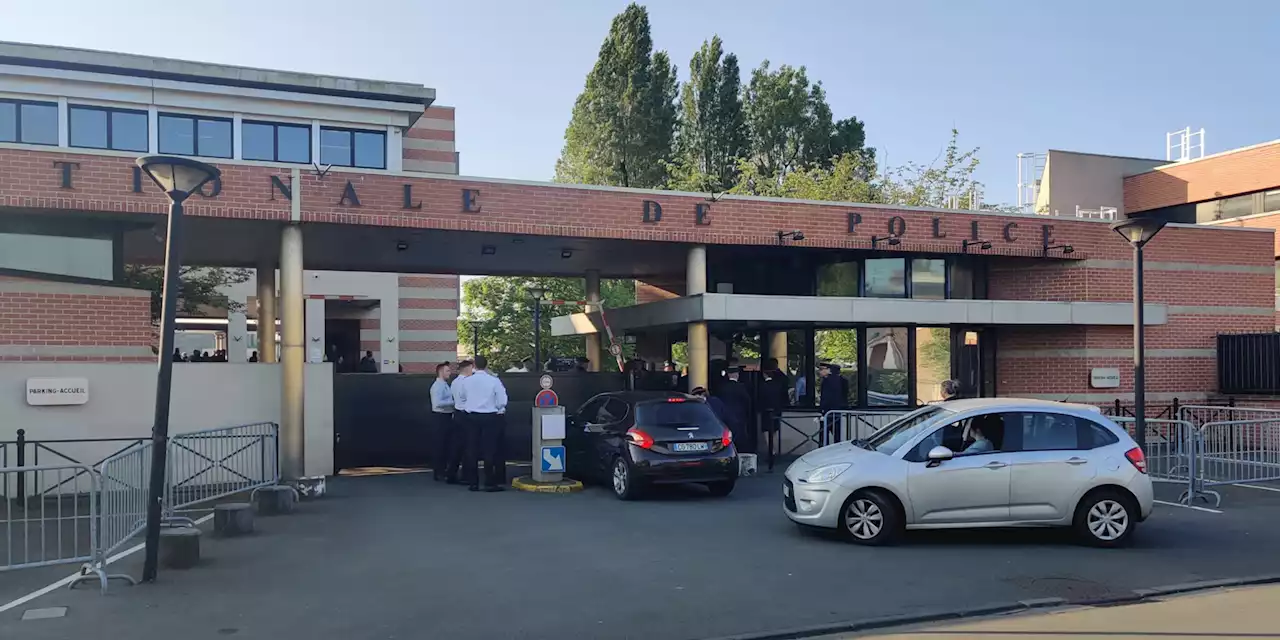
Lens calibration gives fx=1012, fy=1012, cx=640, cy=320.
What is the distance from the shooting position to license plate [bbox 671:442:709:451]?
13250 millimetres

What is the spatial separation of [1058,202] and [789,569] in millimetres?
33236

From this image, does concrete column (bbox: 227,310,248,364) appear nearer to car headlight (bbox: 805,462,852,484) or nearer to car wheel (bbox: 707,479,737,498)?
car wheel (bbox: 707,479,737,498)

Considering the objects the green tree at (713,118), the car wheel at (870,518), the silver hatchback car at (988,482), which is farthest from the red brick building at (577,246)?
the green tree at (713,118)

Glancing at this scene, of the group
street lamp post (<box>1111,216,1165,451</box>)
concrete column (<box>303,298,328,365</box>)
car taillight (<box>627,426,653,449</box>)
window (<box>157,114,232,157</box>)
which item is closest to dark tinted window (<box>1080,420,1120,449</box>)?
street lamp post (<box>1111,216,1165,451</box>)

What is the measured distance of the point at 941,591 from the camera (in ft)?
26.5

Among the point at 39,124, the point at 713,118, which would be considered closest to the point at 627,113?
the point at 713,118

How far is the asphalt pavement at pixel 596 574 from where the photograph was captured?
23.5 feet

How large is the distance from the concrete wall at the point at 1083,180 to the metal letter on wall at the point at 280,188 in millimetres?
30544

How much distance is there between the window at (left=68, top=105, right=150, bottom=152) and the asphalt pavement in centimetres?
1352

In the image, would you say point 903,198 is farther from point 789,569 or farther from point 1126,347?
point 789,569

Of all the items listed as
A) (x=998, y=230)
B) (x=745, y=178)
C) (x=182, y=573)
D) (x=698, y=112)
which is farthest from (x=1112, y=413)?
(x=698, y=112)

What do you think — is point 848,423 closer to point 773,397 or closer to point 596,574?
point 773,397

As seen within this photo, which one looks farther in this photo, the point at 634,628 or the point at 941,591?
the point at 941,591

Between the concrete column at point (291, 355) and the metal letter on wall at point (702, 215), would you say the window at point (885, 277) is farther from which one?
the concrete column at point (291, 355)
